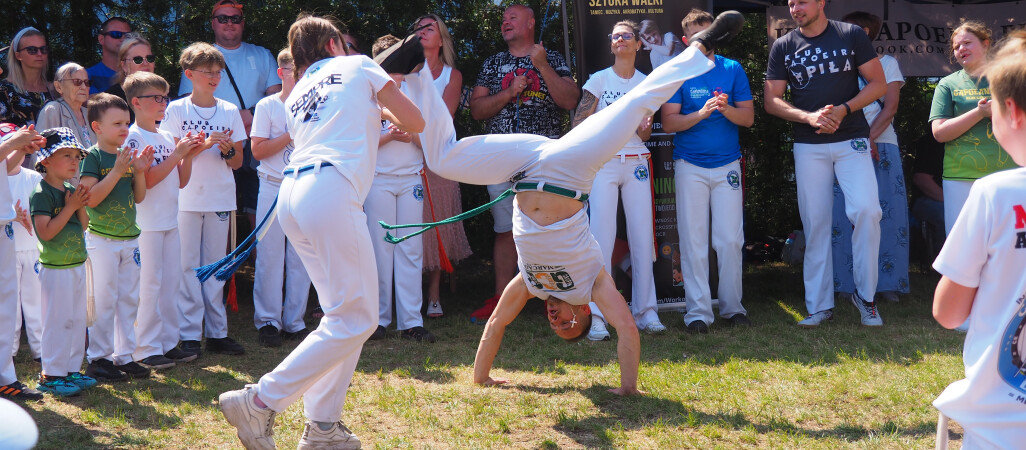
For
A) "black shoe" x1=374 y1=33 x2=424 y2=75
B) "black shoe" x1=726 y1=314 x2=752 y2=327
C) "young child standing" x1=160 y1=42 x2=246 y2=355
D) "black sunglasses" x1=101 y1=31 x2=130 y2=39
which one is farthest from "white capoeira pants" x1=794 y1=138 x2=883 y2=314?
"black sunglasses" x1=101 y1=31 x2=130 y2=39

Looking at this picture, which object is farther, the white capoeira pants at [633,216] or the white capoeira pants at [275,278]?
the white capoeira pants at [633,216]

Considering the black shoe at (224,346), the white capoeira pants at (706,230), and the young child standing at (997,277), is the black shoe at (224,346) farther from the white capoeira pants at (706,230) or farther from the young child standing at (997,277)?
the young child standing at (997,277)

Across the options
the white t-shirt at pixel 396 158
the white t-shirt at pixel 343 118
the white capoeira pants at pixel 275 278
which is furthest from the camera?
the white t-shirt at pixel 396 158

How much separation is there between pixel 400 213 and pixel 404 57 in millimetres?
2339

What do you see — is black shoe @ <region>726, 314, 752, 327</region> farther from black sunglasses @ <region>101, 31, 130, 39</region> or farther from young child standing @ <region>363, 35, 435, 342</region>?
black sunglasses @ <region>101, 31, 130, 39</region>

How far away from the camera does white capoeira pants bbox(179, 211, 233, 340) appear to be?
225 inches

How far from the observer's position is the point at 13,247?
471 cm

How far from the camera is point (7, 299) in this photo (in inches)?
184

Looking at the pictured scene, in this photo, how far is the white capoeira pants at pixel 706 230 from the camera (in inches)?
250

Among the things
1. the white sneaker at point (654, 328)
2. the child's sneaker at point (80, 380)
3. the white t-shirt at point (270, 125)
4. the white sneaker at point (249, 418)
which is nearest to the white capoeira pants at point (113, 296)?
the child's sneaker at point (80, 380)

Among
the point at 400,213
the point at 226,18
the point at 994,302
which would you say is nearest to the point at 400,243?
the point at 400,213

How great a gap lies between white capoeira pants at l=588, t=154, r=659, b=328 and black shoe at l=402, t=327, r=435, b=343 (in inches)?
45.0

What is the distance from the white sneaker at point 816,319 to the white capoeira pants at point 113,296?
14.3 ft

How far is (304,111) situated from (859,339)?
3908 mm
